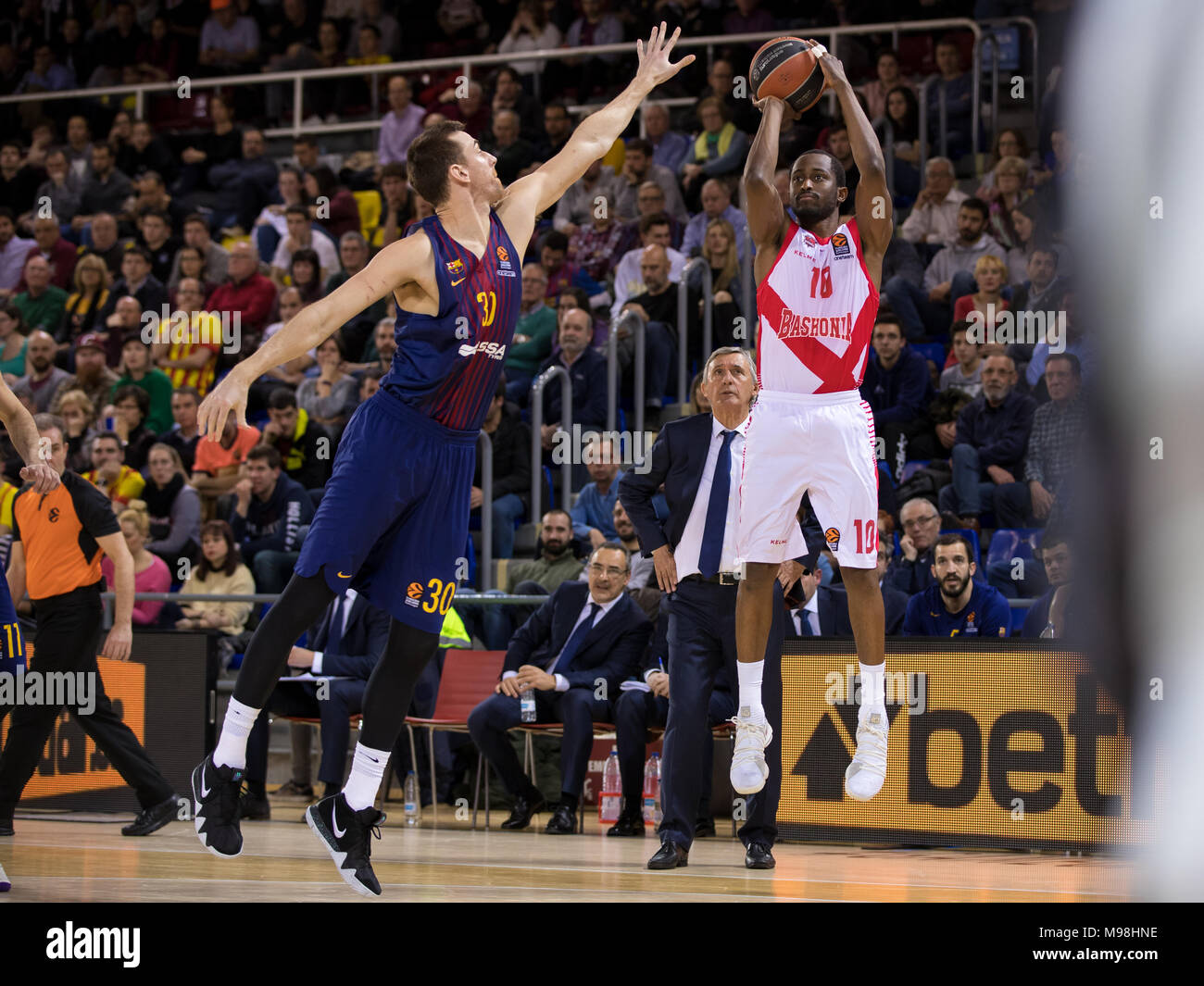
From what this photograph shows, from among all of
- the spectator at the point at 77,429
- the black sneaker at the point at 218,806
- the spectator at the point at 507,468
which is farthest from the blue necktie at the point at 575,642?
the spectator at the point at 77,429

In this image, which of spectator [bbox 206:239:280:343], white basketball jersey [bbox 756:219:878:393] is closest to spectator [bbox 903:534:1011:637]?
white basketball jersey [bbox 756:219:878:393]

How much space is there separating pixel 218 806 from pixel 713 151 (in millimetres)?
10084

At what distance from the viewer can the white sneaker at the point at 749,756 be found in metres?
6.29

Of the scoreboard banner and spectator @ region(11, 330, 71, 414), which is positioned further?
spectator @ region(11, 330, 71, 414)

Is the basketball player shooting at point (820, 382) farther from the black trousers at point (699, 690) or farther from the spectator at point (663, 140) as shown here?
the spectator at point (663, 140)

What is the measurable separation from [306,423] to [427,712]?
3.63m

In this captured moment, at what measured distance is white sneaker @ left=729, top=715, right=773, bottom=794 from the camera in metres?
6.29

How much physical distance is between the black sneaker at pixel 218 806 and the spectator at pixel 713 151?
954cm

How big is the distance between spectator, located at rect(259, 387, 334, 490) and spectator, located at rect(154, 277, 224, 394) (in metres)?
1.88

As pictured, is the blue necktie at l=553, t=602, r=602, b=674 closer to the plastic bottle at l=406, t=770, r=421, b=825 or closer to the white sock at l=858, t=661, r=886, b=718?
the plastic bottle at l=406, t=770, r=421, b=825

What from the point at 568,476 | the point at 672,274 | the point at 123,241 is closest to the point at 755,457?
the point at 568,476

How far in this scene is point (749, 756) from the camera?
644 cm

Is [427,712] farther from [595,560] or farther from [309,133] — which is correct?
[309,133]

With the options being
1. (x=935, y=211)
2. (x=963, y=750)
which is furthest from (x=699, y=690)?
(x=935, y=211)
